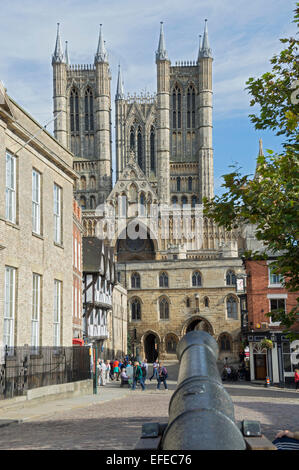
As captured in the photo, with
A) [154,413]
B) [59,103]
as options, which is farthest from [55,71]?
[154,413]

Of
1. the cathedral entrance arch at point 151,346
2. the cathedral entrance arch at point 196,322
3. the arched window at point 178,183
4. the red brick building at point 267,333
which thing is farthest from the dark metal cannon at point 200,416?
the arched window at point 178,183

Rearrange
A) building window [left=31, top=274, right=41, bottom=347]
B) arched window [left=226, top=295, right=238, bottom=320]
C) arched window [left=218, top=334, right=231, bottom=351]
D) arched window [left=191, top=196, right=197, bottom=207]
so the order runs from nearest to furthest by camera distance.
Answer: building window [left=31, top=274, right=41, bottom=347]
arched window [left=218, top=334, right=231, bottom=351]
arched window [left=226, top=295, right=238, bottom=320]
arched window [left=191, top=196, right=197, bottom=207]

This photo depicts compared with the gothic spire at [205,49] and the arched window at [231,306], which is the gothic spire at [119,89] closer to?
the gothic spire at [205,49]

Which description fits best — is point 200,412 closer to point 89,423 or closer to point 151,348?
point 89,423

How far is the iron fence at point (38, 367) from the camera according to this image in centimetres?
1673

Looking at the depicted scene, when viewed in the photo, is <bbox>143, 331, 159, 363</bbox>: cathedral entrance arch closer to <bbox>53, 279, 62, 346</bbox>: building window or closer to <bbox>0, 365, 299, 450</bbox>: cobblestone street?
<bbox>53, 279, 62, 346</bbox>: building window

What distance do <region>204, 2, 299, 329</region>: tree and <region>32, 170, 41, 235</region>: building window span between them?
29.4 feet

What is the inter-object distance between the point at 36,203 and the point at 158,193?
69.4m

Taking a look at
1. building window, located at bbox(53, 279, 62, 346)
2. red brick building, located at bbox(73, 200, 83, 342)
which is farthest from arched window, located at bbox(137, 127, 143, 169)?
building window, located at bbox(53, 279, 62, 346)

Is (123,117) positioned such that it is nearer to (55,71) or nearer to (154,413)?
(55,71)

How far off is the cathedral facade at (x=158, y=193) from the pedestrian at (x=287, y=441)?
6099 centimetres

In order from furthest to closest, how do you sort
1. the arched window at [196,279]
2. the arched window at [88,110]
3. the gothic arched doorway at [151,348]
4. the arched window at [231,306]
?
the arched window at [88,110]
the gothic arched doorway at [151,348]
the arched window at [196,279]
the arched window at [231,306]

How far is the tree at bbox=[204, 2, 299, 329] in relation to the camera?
10672 mm

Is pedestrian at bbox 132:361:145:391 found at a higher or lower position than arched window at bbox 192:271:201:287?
lower
